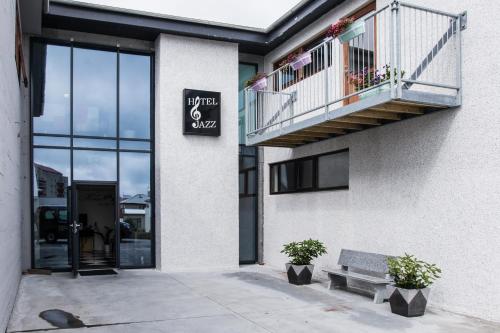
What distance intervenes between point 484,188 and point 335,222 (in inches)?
136

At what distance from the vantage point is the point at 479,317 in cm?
636

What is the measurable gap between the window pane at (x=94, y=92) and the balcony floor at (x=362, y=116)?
143 inches

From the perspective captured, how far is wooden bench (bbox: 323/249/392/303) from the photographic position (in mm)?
7430

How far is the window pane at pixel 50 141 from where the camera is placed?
10664mm

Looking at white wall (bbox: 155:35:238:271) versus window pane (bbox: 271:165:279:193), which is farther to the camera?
window pane (bbox: 271:165:279:193)

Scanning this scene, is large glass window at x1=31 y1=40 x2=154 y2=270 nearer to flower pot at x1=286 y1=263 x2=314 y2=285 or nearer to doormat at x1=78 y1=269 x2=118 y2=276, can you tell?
doormat at x1=78 y1=269 x2=118 y2=276

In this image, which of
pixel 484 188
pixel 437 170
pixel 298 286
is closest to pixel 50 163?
pixel 298 286

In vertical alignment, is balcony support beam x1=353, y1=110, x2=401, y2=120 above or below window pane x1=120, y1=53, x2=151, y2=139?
below

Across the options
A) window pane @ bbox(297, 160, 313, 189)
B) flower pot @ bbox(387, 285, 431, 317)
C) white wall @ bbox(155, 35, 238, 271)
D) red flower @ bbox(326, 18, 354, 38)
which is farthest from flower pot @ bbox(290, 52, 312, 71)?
flower pot @ bbox(387, 285, 431, 317)

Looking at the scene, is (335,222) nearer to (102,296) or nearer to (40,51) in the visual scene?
(102,296)

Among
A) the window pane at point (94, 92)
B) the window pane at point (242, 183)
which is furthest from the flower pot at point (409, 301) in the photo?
the window pane at point (94, 92)

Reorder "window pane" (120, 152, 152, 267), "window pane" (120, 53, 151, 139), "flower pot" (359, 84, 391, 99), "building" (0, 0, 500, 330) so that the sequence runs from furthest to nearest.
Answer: "window pane" (120, 53, 151, 139), "window pane" (120, 152, 152, 267), "building" (0, 0, 500, 330), "flower pot" (359, 84, 391, 99)

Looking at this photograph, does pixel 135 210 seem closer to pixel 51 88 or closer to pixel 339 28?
pixel 51 88

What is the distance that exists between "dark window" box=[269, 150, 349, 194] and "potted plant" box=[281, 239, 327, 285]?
1228 mm
